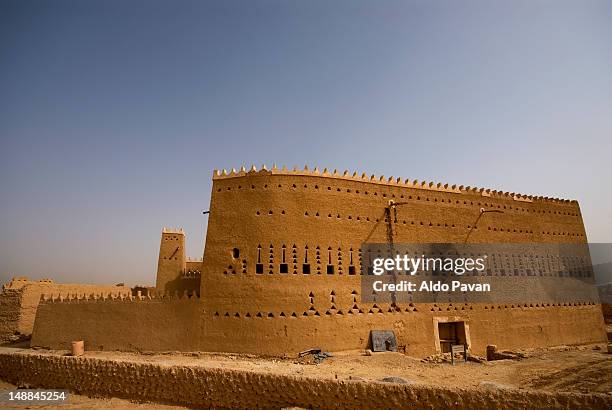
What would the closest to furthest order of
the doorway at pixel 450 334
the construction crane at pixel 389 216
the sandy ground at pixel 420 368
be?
the sandy ground at pixel 420 368, the construction crane at pixel 389 216, the doorway at pixel 450 334

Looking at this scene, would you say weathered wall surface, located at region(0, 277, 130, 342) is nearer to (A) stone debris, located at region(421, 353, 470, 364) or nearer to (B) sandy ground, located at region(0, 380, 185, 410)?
(B) sandy ground, located at region(0, 380, 185, 410)

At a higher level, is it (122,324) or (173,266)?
(173,266)

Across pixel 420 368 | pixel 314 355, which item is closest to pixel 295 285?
pixel 314 355

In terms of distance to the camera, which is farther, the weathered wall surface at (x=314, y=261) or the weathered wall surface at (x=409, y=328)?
the weathered wall surface at (x=314, y=261)

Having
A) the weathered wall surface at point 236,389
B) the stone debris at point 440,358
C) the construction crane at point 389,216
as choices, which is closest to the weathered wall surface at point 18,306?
the weathered wall surface at point 236,389

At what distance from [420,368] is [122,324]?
12.1 metres

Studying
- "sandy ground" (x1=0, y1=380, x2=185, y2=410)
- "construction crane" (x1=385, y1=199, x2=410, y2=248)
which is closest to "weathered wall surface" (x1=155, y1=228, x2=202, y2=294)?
"sandy ground" (x1=0, y1=380, x2=185, y2=410)

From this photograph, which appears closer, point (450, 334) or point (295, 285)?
point (295, 285)

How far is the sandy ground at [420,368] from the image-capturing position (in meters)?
11.0

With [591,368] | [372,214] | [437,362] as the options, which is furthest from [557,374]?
[372,214]

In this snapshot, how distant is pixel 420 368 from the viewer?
13.9 m

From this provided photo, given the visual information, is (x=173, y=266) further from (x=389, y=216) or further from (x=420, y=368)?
(x=420, y=368)

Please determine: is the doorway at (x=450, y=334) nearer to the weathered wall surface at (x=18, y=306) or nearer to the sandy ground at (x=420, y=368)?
the sandy ground at (x=420, y=368)

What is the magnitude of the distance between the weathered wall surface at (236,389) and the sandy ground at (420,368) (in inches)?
17.5
